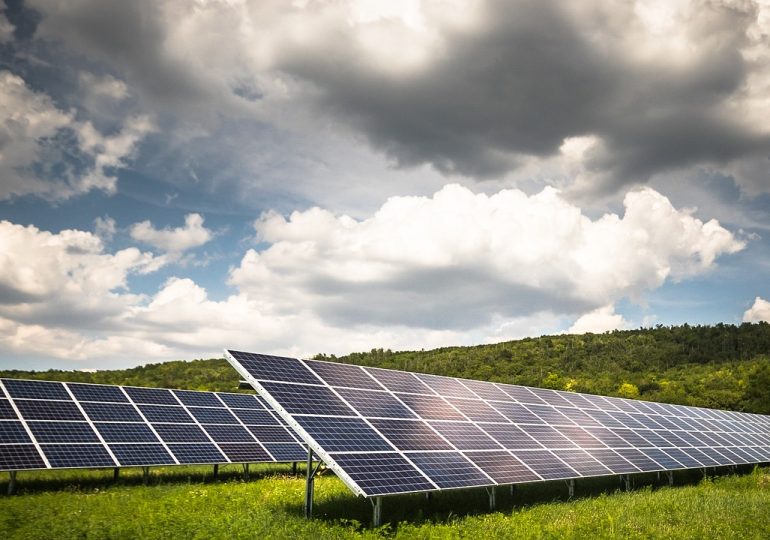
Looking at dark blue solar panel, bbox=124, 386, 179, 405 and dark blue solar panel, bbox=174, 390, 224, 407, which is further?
dark blue solar panel, bbox=174, 390, 224, 407

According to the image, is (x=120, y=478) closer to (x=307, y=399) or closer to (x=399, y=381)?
(x=399, y=381)

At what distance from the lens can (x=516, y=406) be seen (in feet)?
105

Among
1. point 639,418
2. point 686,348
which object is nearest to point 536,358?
point 686,348

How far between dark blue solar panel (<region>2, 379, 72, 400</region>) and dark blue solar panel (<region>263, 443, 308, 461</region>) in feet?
37.0

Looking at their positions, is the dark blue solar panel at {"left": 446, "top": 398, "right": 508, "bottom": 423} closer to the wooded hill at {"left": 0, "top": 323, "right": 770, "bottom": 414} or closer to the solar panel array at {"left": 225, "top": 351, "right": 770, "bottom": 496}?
the solar panel array at {"left": 225, "top": 351, "right": 770, "bottom": 496}

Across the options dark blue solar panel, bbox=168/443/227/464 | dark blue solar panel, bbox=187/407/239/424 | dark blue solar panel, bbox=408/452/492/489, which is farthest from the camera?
dark blue solar panel, bbox=187/407/239/424

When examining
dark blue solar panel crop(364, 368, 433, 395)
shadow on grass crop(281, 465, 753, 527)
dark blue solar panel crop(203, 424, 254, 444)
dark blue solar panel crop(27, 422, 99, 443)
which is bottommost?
shadow on grass crop(281, 465, 753, 527)

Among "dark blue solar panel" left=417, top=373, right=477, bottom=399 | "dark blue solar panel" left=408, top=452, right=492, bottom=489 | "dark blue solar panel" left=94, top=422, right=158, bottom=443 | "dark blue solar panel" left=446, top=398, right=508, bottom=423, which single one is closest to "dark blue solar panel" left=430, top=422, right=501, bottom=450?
"dark blue solar panel" left=408, top=452, right=492, bottom=489

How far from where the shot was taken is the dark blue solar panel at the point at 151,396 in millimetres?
34219

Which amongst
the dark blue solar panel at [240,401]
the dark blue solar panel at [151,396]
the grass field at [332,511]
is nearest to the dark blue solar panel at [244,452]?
the grass field at [332,511]

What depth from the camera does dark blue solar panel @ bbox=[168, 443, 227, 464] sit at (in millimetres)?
29806

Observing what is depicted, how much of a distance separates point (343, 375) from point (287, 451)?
42.0 ft

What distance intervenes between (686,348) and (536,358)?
5985cm

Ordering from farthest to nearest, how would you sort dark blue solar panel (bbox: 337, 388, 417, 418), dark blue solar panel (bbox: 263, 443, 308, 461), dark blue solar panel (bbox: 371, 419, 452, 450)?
dark blue solar panel (bbox: 263, 443, 308, 461) < dark blue solar panel (bbox: 337, 388, 417, 418) < dark blue solar panel (bbox: 371, 419, 452, 450)
